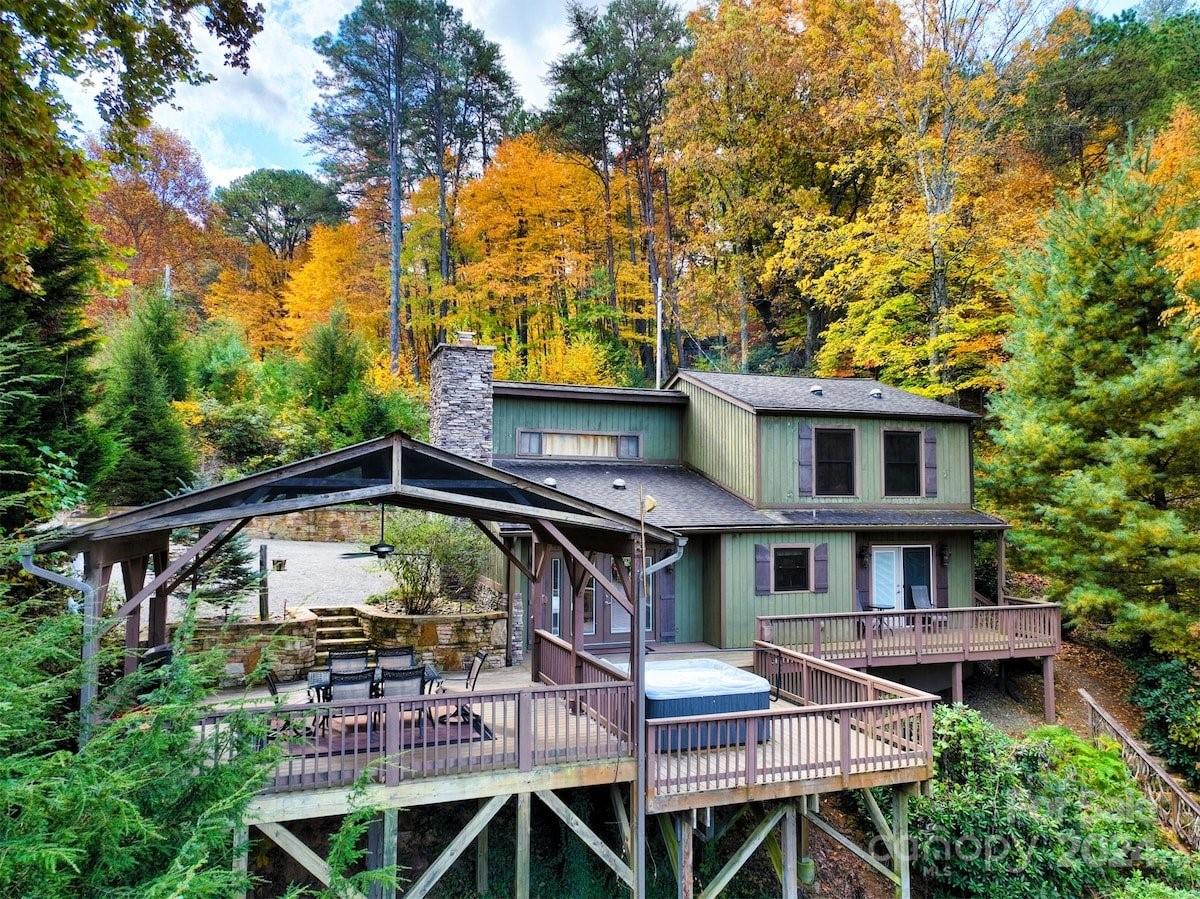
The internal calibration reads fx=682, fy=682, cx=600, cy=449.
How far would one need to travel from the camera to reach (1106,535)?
12.2 meters

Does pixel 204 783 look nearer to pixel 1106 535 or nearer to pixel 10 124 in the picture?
pixel 10 124

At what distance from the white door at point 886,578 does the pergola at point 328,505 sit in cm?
827

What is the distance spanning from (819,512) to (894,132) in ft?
49.0

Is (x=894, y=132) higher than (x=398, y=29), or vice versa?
(x=398, y=29)

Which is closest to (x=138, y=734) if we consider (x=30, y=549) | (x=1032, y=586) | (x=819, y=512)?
(x=30, y=549)

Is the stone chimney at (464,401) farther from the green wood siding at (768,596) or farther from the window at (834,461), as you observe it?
the window at (834,461)

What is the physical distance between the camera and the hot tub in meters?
7.45

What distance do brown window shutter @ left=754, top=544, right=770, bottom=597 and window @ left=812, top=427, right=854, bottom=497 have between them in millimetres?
2061

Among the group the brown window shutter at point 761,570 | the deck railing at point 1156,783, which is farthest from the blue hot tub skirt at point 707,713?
the deck railing at point 1156,783

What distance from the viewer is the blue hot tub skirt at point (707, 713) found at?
7.30 meters

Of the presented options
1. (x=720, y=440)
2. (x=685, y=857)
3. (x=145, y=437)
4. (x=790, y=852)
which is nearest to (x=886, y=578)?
(x=720, y=440)

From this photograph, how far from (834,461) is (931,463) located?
88.5 inches

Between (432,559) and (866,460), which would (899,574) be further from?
(432,559)

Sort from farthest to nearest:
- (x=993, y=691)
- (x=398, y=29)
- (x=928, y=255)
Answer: (x=398, y=29) < (x=928, y=255) < (x=993, y=691)
